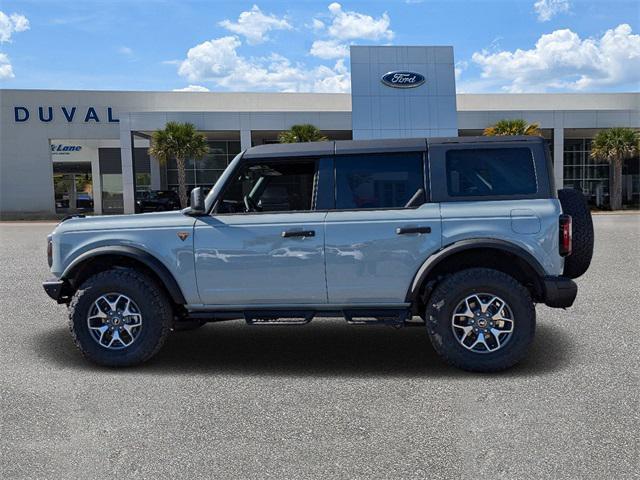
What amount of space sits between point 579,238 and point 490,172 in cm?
104

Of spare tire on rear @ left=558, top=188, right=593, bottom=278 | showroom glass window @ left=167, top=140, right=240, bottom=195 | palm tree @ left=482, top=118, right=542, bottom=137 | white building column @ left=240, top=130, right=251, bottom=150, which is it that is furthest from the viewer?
showroom glass window @ left=167, top=140, right=240, bottom=195

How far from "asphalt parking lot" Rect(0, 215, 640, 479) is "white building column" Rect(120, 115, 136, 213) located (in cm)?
2950

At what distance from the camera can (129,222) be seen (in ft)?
16.6

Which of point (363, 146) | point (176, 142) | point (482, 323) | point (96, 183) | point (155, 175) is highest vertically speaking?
point (176, 142)

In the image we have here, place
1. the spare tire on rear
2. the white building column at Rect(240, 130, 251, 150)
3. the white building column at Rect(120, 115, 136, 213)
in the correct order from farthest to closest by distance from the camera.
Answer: the white building column at Rect(240, 130, 251, 150) < the white building column at Rect(120, 115, 136, 213) < the spare tire on rear

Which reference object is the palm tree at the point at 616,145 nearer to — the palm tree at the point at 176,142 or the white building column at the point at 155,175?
the palm tree at the point at 176,142

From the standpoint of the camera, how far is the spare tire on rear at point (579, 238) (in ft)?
16.4

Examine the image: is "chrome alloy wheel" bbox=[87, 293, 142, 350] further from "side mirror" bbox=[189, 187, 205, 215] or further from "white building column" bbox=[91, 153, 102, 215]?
"white building column" bbox=[91, 153, 102, 215]

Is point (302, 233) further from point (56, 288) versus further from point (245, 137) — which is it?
point (245, 137)

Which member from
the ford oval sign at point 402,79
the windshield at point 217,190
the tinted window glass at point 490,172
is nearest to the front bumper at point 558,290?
the tinted window glass at point 490,172

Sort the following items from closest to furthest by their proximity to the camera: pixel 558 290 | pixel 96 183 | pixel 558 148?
pixel 558 290
pixel 558 148
pixel 96 183

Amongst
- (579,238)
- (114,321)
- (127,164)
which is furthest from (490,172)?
(127,164)

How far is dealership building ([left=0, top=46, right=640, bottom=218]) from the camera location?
34250mm

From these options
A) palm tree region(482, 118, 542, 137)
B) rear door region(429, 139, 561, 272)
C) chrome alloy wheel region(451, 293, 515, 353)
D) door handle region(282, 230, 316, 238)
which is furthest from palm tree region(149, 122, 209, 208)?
chrome alloy wheel region(451, 293, 515, 353)
